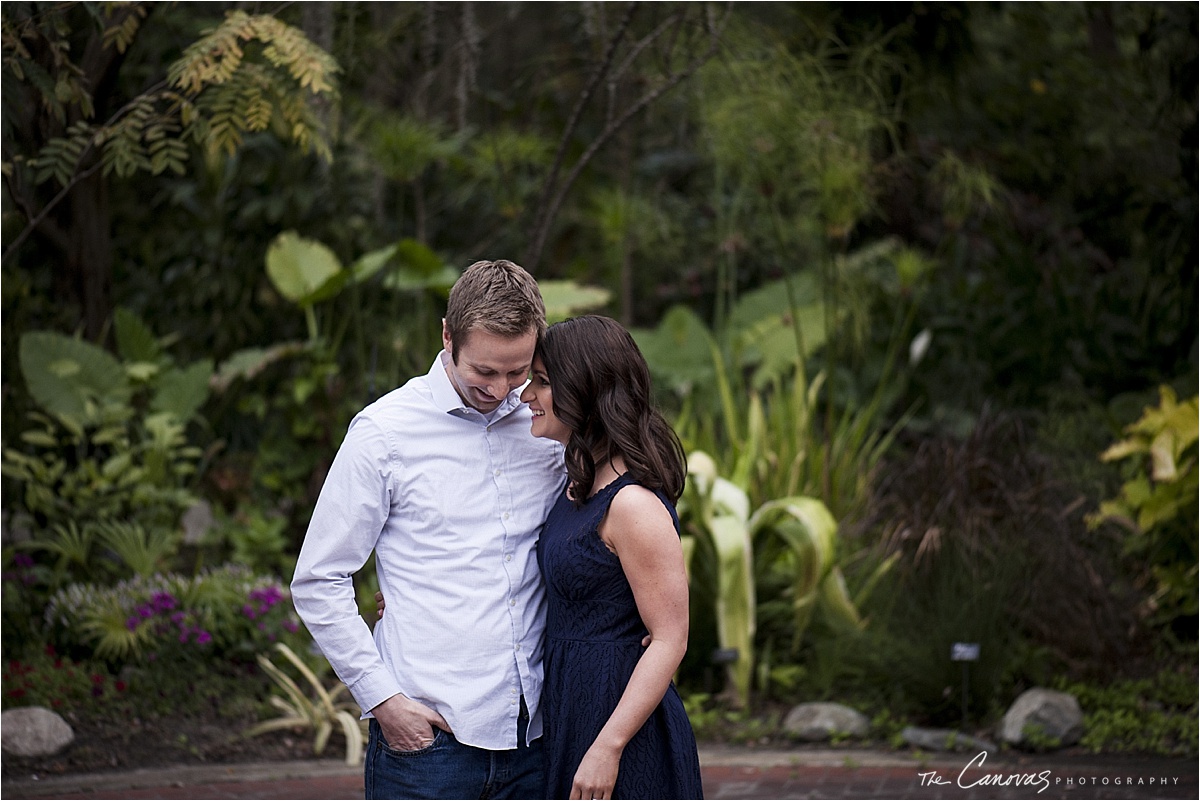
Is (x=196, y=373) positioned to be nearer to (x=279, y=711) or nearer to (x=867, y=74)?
(x=279, y=711)

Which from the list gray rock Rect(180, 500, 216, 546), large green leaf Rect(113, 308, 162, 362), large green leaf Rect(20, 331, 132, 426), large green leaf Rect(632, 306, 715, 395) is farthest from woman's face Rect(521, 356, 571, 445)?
large green leaf Rect(632, 306, 715, 395)

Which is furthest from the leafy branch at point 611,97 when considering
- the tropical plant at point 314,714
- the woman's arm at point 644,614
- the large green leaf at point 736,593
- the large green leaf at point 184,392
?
the woman's arm at point 644,614

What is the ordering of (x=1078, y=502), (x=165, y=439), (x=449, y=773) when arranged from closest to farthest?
(x=449, y=773) < (x=1078, y=502) < (x=165, y=439)

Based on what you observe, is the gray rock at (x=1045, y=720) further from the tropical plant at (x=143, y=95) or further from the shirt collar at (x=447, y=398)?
the tropical plant at (x=143, y=95)

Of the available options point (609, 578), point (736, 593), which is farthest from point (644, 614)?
point (736, 593)

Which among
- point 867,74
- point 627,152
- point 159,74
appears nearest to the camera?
point 159,74

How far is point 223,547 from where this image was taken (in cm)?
652

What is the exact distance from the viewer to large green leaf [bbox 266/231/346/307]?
719cm

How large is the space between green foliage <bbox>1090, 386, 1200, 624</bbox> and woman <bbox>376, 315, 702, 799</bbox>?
11.2 ft

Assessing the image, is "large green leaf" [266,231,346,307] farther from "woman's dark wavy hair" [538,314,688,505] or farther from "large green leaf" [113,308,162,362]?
"woman's dark wavy hair" [538,314,688,505]

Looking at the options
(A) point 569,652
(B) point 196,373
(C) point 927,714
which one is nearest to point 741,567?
(C) point 927,714

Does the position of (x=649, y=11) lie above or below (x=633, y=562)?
above

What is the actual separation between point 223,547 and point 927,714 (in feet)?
12.5

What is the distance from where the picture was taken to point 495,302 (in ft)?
7.32
